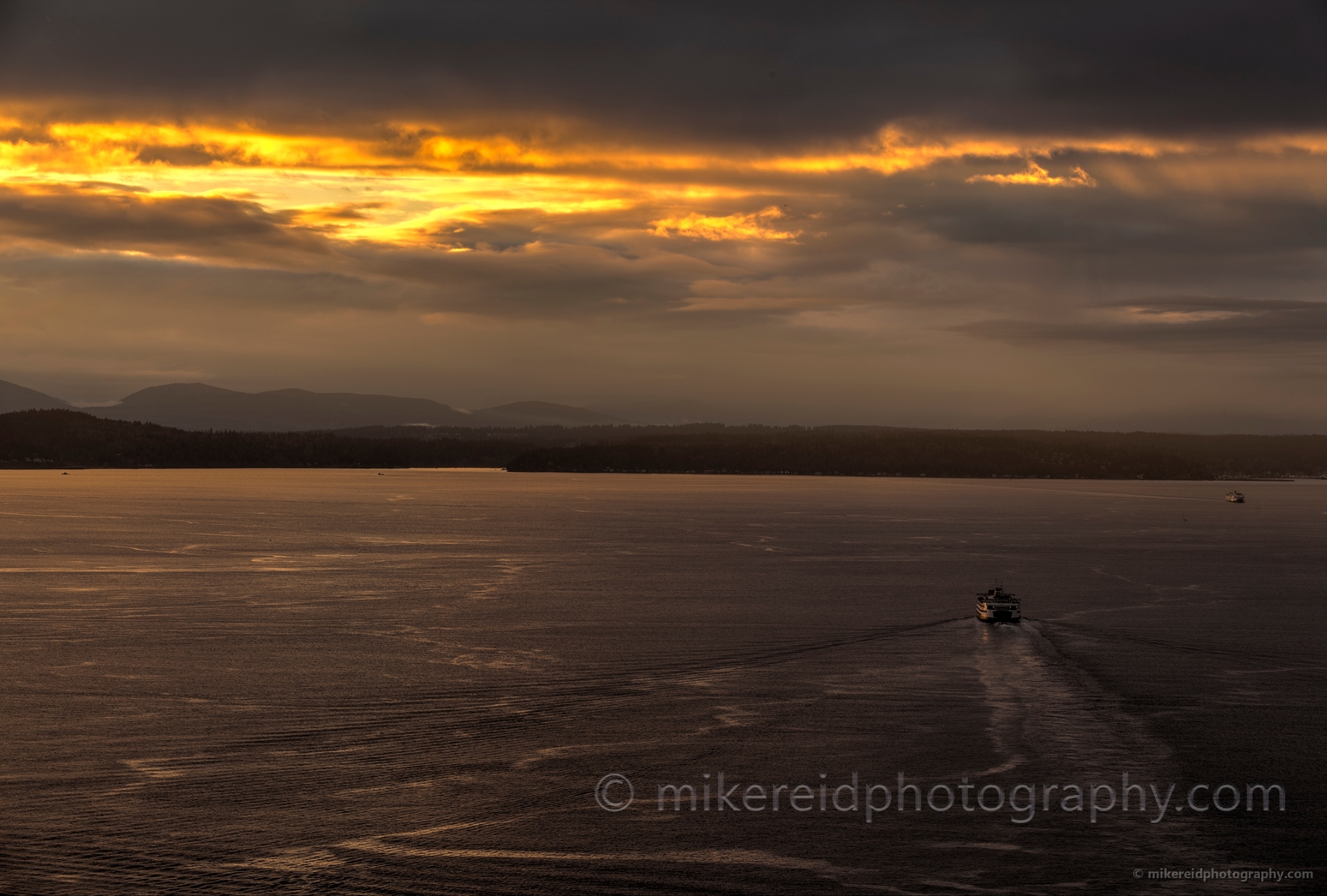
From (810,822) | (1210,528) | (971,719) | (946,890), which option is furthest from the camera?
(1210,528)

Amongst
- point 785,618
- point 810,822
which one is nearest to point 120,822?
point 810,822

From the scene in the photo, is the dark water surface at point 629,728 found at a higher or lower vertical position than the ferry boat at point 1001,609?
lower

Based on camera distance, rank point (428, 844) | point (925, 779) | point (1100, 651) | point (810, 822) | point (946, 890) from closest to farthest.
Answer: point (946, 890) → point (428, 844) → point (810, 822) → point (925, 779) → point (1100, 651)

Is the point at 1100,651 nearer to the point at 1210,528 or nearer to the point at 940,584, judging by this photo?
the point at 940,584

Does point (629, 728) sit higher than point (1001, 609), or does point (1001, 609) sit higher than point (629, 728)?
point (1001, 609)

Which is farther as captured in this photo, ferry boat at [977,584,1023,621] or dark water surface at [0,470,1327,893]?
ferry boat at [977,584,1023,621]

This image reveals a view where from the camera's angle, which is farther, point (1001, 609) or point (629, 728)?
point (1001, 609)

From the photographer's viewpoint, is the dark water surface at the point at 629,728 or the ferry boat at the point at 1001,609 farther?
the ferry boat at the point at 1001,609

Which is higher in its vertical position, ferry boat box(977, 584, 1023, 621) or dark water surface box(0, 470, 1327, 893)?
ferry boat box(977, 584, 1023, 621)
